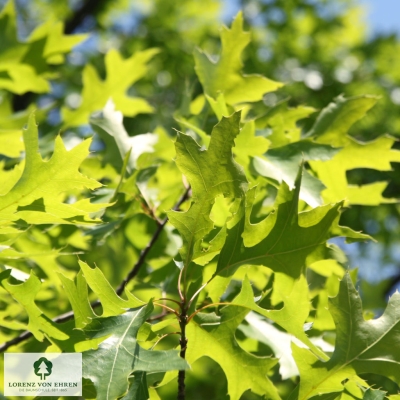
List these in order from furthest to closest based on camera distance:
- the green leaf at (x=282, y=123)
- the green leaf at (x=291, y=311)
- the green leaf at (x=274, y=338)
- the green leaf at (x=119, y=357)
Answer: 1. the green leaf at (x=282, y=123)
2. the green leaf at (x=274, y=338)
3. the green leaf at (x=291, y=311)
4. the green leaf at (x=119, y=357)

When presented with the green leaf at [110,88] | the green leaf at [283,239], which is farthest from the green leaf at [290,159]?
the green leaf at [110,88]

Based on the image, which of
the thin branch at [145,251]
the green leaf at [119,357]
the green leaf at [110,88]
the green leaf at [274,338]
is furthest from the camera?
the green leaf at [110,88]

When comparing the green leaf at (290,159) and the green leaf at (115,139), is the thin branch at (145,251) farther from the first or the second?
the green leaf at (290,159)

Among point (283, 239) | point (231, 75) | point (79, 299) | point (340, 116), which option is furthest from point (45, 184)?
point (340, 116)

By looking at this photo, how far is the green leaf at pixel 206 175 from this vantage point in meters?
1.05

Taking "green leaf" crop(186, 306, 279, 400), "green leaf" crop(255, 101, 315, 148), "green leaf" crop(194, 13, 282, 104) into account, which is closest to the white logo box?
"green leaf" crop(186, 306, 279, 400)

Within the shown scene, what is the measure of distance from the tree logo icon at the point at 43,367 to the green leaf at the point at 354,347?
1.74 ft

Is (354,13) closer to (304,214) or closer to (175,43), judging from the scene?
(175,43)

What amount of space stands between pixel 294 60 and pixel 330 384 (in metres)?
4.41

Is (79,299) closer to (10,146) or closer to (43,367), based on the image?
(43,367)

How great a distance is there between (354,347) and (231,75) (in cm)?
90

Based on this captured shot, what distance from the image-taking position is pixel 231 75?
5.35 ft

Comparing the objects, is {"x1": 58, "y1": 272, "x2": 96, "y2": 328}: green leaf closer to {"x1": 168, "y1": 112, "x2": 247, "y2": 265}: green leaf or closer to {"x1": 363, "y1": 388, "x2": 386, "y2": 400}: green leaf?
{"x1": 168, "y1": 112, "x2": 247, "y2": 265}: green leaf

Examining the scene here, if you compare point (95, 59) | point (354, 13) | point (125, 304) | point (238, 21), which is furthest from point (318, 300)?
point (354, 13)
